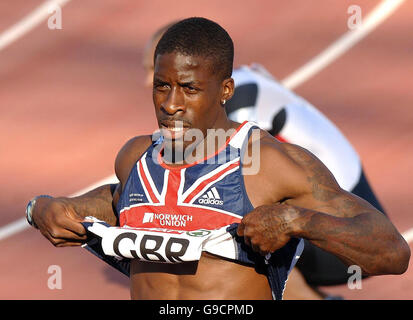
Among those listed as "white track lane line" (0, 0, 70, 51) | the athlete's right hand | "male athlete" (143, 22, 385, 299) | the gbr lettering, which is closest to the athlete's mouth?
the gbr lettering

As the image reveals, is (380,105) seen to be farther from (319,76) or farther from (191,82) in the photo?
(191,82)

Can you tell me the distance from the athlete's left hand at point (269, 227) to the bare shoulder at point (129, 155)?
83cm

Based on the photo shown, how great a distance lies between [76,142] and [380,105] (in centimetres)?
340

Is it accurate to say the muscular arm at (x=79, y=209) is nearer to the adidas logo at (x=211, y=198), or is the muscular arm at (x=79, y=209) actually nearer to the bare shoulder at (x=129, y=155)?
the bare shoulder at (x=129, y=155)

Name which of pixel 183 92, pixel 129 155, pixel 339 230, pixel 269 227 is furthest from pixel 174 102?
pixel 339 230

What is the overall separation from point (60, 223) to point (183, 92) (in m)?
0.81

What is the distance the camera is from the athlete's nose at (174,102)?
3.60 meters

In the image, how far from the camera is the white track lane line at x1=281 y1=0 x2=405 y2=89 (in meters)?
10.3

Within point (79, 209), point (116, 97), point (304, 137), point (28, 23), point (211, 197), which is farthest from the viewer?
point (28, 23)

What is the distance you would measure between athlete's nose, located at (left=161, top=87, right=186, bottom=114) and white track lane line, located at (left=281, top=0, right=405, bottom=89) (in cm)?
651

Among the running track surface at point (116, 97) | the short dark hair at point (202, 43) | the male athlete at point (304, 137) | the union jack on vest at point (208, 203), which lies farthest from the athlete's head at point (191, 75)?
the running track surface at point (116, 97)

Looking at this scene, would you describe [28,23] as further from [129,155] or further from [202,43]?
[202,43]

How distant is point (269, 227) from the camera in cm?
326

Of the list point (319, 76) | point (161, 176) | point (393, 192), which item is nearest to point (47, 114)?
point (319, 76)
